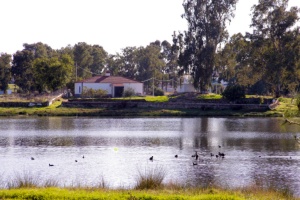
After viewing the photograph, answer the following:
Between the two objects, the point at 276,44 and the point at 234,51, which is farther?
the point at 234,51

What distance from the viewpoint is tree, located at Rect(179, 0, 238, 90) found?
305ft

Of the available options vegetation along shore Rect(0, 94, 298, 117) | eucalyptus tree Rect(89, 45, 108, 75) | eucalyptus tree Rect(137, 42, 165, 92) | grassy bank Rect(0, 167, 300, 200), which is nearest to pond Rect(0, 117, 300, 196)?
grassy bank Rect(0, 167, 300, 200)

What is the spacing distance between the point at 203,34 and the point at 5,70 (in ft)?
195

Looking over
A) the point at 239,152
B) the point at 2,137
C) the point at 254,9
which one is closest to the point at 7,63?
the point at 254,9

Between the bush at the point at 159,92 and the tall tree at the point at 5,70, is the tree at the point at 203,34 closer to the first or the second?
the bush at the point at 159,92

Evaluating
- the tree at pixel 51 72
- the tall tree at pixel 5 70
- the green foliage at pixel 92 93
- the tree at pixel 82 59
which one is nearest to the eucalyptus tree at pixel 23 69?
the tall tree at pixel 5 70

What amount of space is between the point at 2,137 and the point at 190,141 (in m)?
18.3

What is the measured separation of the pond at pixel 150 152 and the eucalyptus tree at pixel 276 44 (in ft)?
55.4

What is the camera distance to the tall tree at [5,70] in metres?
131

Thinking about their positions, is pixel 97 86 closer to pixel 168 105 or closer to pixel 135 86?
pixel 135 86

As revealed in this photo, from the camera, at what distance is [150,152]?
42750mm

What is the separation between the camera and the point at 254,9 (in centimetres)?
9025

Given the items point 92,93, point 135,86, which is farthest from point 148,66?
point 92,93

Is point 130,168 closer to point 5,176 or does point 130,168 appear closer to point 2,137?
point 5,176
